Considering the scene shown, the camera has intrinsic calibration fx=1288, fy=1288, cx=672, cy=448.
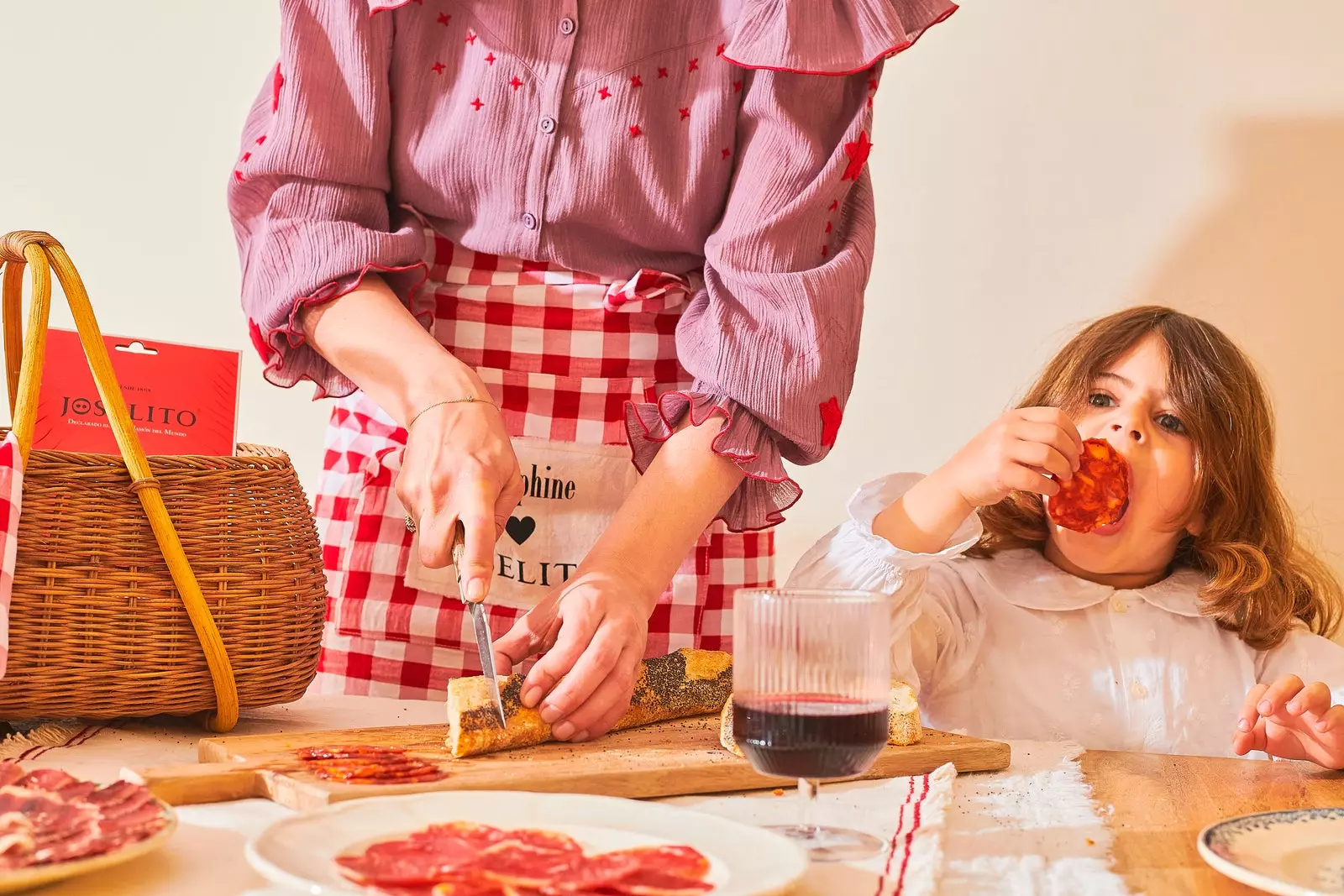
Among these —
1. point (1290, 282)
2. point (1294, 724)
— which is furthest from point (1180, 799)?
point (1290, 282)

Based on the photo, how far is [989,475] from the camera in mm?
1466

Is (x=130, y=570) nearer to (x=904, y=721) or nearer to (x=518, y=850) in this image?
(x=518, y=850)

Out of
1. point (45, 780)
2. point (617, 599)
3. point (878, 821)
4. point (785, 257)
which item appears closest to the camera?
point (45, 780)

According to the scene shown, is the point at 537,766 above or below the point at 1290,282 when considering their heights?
below

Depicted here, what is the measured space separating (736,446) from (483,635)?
32 cm

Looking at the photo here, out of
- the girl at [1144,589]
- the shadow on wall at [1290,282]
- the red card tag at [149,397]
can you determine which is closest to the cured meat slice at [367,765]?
the red card tag at [149,397]

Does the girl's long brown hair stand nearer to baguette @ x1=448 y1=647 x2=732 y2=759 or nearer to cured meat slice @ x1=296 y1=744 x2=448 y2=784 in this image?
baguette @ x1=448 y1=647 x2=732 y2=759

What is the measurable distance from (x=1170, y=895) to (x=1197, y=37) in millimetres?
1567

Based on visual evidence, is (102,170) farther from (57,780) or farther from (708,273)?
(57,780)

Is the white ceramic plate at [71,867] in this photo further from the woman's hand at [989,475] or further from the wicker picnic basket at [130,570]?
the woman's hand at [989,475]

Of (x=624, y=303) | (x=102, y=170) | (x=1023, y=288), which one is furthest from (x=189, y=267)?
(x=1023, y=288)

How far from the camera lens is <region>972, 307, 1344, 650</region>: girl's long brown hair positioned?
5.55 feet

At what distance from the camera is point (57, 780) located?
0.75 meters

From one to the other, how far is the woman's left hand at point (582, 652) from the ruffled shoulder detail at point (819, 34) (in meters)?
0.56
